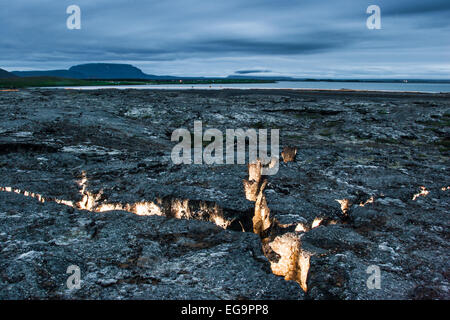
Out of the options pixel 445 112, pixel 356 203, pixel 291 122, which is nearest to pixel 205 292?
pixel 356 203

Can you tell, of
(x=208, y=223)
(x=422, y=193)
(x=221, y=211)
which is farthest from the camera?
(x=422, y=193)

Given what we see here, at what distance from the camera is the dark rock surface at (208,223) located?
4.21m

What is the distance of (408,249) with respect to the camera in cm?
510

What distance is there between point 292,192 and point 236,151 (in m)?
3.79

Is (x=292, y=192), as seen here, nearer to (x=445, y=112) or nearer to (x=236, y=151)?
(x=236, y=151)
